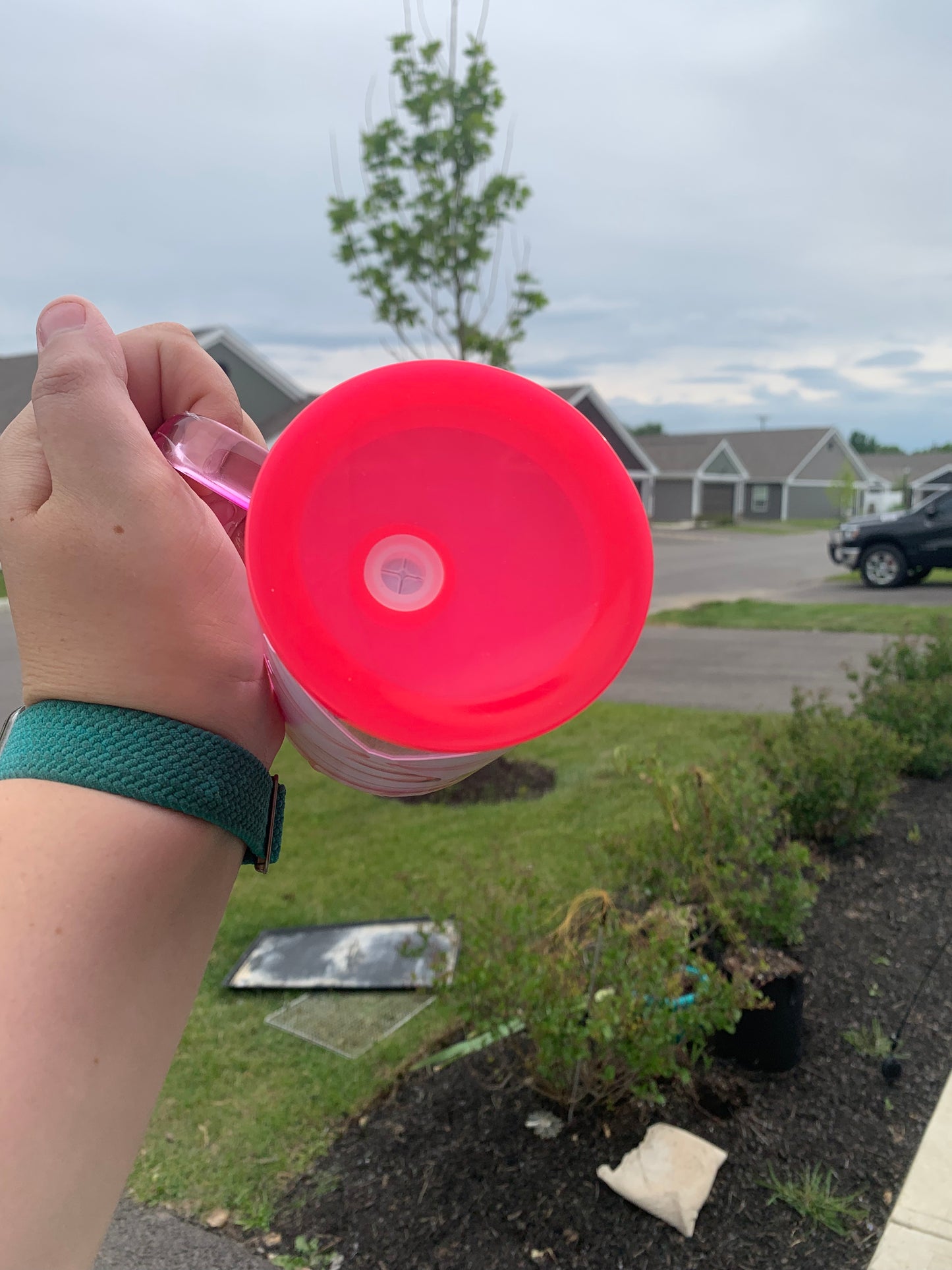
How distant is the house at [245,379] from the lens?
61.6 feet

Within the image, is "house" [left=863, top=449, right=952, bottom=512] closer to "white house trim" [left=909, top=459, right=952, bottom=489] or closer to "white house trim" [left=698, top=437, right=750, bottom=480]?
"white house trim" [left=909, top=459, right=952, bottom=489]

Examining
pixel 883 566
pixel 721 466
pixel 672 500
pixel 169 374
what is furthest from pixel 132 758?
pixel 721 466

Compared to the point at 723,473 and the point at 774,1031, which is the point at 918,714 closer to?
the point at 774,1031

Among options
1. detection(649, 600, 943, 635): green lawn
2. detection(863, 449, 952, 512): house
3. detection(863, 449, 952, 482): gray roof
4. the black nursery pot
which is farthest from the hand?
detection(863, 449, 952, 482): gray roof

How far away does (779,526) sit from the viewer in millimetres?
47000

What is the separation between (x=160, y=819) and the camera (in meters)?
0.68

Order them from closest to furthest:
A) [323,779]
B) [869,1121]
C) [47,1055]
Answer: [47,1055] < [869,1121] < [323,779]

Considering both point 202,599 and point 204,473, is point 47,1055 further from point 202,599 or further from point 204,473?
point 204,473

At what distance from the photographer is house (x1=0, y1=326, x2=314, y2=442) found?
18.8 meters

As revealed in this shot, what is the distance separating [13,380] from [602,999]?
66.3ft

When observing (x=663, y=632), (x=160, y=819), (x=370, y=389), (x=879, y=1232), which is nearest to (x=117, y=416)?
(x=370, y=389)

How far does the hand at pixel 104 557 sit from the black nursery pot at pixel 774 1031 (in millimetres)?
2624

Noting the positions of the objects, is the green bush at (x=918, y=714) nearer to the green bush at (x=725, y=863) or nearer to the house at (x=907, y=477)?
the green bush at (x=725, y=863)

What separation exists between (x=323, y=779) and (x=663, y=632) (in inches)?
293
